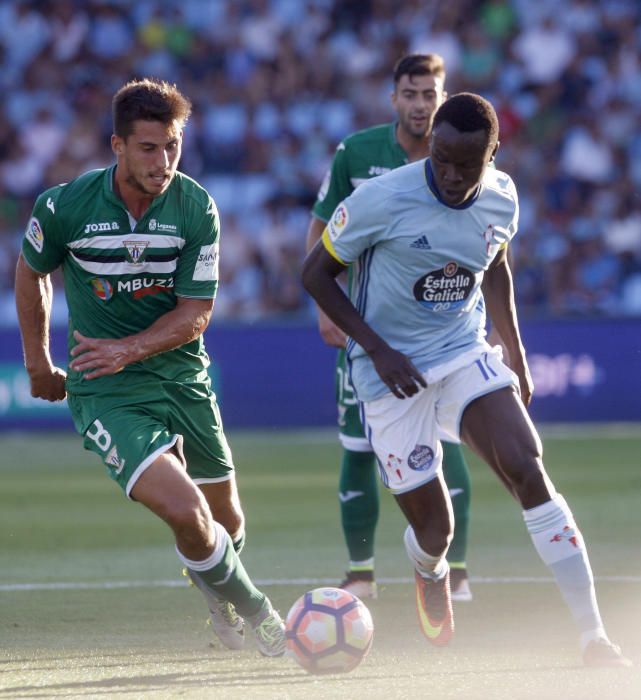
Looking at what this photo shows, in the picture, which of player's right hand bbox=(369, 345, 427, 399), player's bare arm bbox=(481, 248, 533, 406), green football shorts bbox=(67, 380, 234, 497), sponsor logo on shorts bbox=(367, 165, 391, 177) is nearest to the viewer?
green football shorts bbox=(67, 380, 234, 497)

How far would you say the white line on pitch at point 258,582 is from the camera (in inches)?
315

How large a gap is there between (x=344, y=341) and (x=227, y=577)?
2.07 meters

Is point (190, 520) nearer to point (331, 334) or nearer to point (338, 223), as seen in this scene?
point (338, 223)

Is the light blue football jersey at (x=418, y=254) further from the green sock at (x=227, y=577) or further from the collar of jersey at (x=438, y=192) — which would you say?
the green sock at (x=227, y=577)

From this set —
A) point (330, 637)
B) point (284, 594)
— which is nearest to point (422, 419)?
point (330, 637)

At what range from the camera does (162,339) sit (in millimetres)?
5852

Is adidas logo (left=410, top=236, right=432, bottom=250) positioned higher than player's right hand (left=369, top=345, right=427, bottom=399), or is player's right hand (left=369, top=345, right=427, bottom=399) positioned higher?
adidas logo (left=410, top=236, right=432, bottom=250)

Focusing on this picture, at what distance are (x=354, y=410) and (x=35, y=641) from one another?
6.95ft

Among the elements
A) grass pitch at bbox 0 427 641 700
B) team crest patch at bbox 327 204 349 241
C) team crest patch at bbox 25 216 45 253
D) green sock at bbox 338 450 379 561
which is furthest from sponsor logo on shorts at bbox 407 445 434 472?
team crest patch at bbox 25 216 45 253

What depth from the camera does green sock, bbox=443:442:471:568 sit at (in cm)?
754

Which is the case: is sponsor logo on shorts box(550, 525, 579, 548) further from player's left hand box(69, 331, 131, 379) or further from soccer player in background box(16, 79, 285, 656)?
player's left hand box(69, 331, 131, 379)

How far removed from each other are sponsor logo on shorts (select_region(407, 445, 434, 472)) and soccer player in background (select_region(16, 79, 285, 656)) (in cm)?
81

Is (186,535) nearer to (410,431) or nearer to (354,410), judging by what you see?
(410,431)

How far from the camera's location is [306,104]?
20469mm
